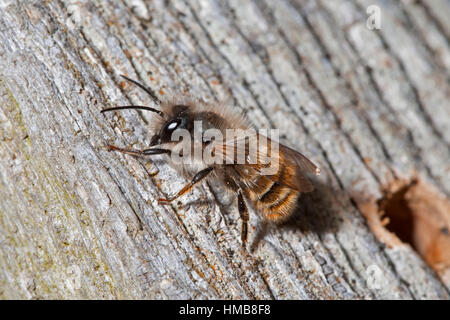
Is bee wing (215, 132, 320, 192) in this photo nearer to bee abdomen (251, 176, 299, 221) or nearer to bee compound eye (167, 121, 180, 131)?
bee abdomen (251, 176, 299, 221)

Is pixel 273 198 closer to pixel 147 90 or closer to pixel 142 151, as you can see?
pixel 142 151

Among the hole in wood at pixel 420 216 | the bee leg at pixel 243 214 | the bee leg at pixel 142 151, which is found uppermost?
the bee leg at pixel 142 151

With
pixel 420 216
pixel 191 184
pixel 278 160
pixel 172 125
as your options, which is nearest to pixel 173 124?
pixel 172 125

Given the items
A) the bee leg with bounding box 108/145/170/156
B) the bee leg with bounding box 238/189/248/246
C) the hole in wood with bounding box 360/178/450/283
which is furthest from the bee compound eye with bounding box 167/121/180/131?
the hole in wood with bounding box 360/178/450/283

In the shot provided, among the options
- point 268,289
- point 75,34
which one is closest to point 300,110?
point 268,289

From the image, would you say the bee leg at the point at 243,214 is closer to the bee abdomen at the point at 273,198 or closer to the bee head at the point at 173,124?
the bee abdomen at the point at 273,198

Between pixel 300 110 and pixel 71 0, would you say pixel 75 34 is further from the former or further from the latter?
pixel 300 110

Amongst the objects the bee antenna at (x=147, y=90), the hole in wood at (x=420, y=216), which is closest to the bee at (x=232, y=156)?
the bee antenna at (x=147, y=90)
